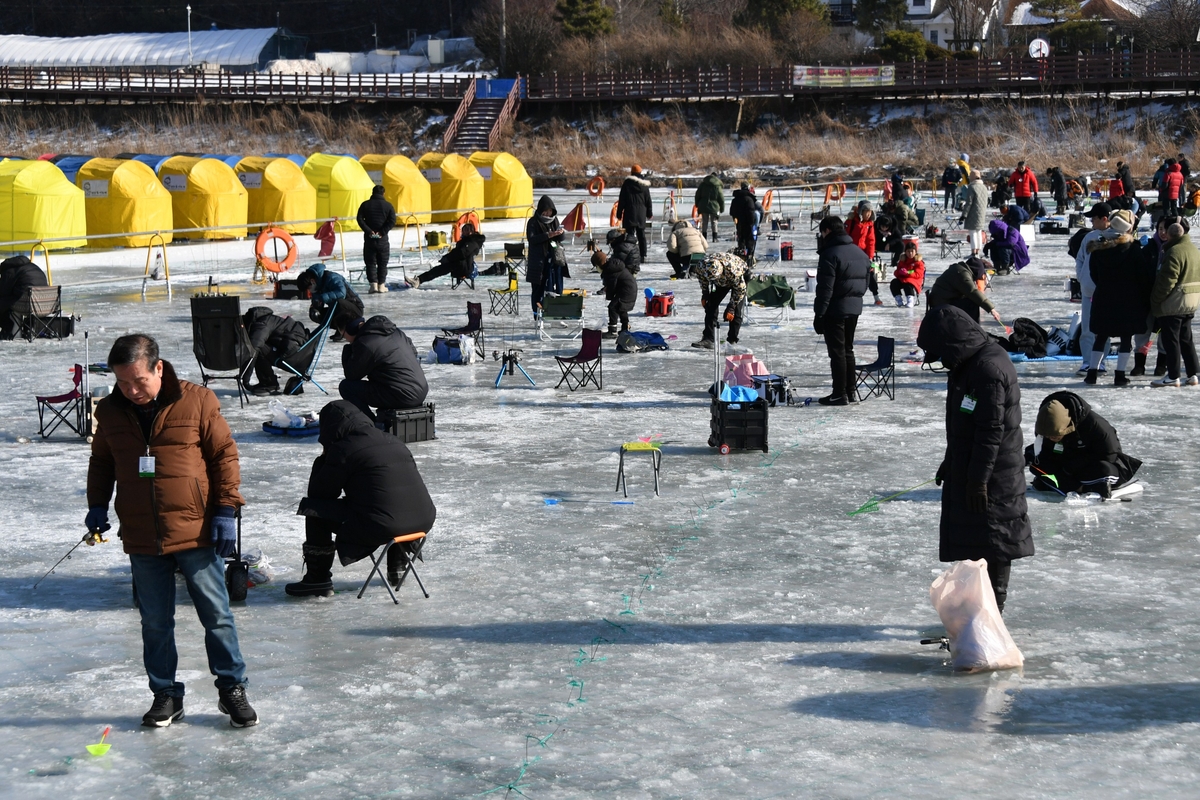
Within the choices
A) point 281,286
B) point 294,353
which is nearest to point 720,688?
point 294,353

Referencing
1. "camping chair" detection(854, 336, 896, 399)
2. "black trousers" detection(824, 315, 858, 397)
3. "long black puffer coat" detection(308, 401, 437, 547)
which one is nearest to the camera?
"long black puffer coat" detection(308, 401, 437, 547)

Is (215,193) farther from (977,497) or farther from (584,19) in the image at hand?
(584,19)

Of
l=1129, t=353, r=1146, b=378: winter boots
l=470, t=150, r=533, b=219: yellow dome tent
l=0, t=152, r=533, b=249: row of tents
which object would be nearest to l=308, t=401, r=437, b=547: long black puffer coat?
l=1129, t=353, r=1146, b=378: winter boots

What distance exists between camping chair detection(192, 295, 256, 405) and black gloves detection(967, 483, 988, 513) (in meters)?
8.32

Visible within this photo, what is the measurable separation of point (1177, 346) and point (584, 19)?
66309mm

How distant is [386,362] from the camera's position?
1028 centimetres

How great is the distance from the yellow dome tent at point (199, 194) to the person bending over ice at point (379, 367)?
19519 mm

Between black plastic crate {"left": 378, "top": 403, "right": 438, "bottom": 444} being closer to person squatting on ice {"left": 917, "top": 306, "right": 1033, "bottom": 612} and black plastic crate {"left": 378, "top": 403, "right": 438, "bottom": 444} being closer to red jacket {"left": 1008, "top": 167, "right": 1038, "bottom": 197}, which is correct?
person squatting on ice {"left": 917, "top": 306, "right": 1033, "bottom": 612}

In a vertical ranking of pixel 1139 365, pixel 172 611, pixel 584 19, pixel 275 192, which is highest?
pixel 584 19

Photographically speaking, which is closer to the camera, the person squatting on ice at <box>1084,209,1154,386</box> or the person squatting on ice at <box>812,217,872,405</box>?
the person squatting on ice at <box>812,217,872,405</box>

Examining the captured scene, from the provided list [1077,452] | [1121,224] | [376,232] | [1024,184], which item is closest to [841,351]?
[1121,224]

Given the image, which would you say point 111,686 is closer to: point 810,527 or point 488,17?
point 810,527

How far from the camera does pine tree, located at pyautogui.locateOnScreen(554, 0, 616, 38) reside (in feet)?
249

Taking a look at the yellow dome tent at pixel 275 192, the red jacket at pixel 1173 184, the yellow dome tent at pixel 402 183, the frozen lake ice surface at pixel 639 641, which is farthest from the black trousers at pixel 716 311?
the red jacket at pixel 1173 184
